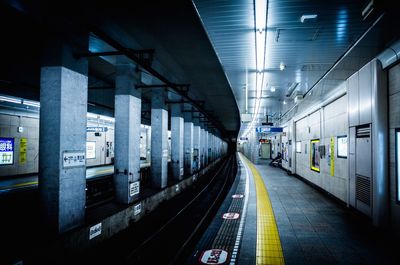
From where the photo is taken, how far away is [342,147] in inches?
320

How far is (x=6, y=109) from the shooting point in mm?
11844

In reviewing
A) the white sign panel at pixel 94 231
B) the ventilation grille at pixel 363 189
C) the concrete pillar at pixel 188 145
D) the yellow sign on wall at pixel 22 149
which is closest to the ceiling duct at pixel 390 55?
the ventilation grille at pixel 363 189

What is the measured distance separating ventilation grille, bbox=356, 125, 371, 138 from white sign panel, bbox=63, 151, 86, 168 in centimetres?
727

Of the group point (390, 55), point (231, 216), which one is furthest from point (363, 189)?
point (231, 216)

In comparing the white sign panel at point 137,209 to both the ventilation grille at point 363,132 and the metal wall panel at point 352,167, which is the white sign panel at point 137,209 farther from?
the ventilation grille at point 363,132

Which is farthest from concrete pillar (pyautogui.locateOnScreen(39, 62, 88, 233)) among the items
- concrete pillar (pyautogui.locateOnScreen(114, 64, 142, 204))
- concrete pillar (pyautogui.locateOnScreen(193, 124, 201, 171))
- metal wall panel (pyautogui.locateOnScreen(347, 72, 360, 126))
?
concrete pillar (pyautogui.locateOnScreen(193, 124, 201, 171))

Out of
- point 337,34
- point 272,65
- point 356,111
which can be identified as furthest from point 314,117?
point 337,34

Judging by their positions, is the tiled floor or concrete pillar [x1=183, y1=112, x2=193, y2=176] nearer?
the tiled floor

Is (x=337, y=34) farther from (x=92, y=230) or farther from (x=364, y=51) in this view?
(x=92, y=230)

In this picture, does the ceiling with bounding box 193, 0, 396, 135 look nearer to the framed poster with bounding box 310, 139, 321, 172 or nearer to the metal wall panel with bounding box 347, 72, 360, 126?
the metal wall panel with bounding box 347, 72, 360, 126

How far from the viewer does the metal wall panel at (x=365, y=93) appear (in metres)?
5.94

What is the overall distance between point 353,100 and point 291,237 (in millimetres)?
4720

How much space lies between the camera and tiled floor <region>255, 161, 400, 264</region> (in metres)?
4.18

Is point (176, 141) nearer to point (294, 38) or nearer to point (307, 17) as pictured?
point (294, 38)
